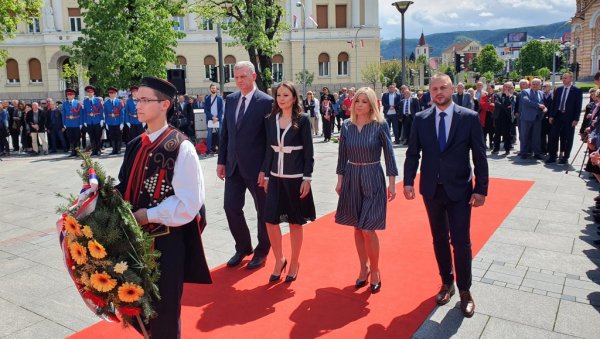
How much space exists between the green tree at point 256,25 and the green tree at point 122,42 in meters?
2.44

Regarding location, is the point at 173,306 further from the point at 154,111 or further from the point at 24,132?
the point at 24,132

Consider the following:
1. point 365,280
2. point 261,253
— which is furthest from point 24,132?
point 365,280

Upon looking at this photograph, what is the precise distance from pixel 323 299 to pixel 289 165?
1325 mm

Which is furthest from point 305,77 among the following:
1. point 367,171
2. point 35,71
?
point 367,171

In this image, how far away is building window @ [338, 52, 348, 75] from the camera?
166 ft

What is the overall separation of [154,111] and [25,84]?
5088 cm

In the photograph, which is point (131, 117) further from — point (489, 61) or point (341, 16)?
point (489, 61)

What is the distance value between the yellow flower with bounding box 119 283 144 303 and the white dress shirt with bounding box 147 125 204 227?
38cm

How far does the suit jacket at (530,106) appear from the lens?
39.6 ft

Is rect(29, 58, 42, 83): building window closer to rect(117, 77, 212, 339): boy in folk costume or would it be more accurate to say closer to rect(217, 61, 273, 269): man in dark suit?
rect(217, 61, 273, 269): man in dark suit

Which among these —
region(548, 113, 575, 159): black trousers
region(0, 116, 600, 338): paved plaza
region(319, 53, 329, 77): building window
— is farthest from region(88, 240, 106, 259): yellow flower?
region(319, 53, 329, 77): building window

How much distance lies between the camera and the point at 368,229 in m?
4.69

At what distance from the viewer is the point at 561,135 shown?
11750 mm

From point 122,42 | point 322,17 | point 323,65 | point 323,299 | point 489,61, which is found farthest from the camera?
point 489,61
